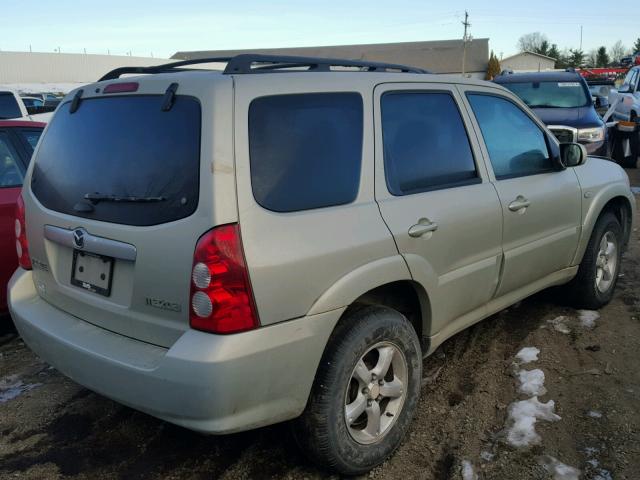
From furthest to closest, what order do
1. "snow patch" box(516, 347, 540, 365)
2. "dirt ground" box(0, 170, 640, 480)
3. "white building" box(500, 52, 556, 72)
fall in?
"white building" box(500, 52, 556, 72) → "snow patch" box(516, 347, 540, 365) → "dirt ground" box(0, 170, 640, 480)

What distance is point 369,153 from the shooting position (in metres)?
2.82

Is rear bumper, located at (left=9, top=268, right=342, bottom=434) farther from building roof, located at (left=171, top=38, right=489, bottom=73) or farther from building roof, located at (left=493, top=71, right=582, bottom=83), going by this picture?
building roof, located at (left=171, top=38, right=489, bottom=73)

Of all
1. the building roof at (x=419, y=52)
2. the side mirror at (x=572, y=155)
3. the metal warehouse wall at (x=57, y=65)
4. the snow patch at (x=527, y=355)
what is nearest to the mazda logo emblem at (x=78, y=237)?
the snow patch at (x=527, y=355)

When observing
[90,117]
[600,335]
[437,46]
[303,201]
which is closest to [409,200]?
[303,201]

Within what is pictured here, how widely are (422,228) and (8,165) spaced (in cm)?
336

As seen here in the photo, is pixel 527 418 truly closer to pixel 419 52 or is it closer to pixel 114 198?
pixel 114 198

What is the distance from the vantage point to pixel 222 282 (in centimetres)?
227

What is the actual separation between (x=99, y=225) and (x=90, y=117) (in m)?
0.61

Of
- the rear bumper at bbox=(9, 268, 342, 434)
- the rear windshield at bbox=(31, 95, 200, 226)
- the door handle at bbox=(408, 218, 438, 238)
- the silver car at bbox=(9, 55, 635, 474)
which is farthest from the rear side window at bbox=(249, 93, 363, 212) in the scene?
the rear bumper at bbox=(9, 268, 342, 434)

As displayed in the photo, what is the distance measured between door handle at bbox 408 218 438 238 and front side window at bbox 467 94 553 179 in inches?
33.5

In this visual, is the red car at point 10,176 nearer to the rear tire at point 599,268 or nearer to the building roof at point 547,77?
the rear tire at point 599,268

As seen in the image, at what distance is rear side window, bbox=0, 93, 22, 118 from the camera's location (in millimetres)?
11148

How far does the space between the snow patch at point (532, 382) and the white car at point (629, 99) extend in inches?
424

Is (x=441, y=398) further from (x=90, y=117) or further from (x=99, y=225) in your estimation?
(x=90, y=117)
